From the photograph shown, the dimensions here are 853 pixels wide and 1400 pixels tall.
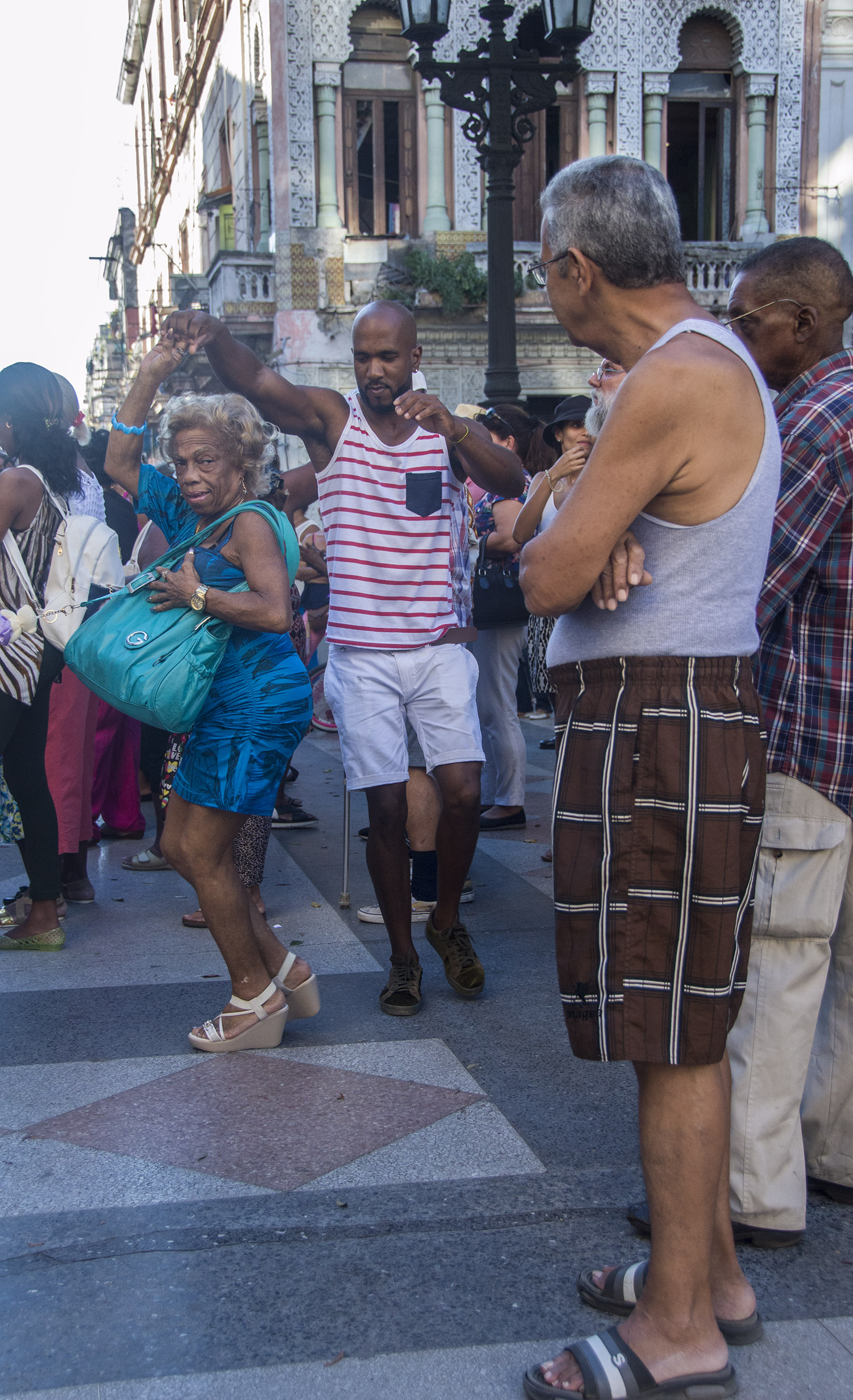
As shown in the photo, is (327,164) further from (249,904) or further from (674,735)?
(674,735)

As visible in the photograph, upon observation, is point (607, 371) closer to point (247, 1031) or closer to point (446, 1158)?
point (446, 1158)

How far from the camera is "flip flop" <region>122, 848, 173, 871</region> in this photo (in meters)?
6.50

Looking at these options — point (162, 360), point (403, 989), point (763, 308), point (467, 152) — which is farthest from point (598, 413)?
point (467, 152)

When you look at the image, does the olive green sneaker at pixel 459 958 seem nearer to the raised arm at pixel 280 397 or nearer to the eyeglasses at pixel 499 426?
the raised arm at pixel 280 397

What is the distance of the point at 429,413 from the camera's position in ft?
12.9

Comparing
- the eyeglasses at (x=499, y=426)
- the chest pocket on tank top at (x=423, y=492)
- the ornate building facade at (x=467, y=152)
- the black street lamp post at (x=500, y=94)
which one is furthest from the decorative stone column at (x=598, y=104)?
the chest pocket on tank top at (x=423, y=492)

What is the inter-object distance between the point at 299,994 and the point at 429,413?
69.8 inches

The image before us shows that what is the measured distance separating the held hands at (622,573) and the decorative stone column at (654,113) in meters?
20.2

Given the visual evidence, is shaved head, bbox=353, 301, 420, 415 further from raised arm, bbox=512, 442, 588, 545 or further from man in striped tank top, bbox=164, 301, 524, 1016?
raised arm, bbox=512, 442, 588, 545

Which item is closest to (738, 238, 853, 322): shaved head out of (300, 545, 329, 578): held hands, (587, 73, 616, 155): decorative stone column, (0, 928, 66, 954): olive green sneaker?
(0, 928, 66, 954): olive green sneaker

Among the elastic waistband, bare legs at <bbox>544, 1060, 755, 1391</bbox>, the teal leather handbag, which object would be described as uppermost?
the elastic waistband

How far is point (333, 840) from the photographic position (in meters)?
7.08

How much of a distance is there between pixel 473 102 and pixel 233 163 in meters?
15.1

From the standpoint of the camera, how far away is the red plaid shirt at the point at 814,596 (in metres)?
2.64
